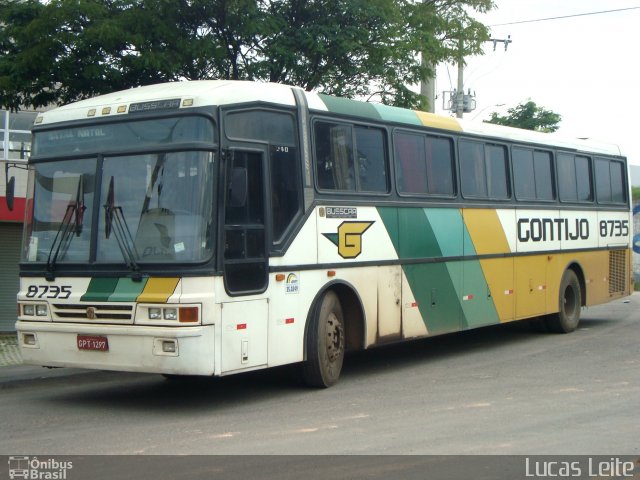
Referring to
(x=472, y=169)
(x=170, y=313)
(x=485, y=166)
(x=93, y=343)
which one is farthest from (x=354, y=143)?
(x=93, y=343)

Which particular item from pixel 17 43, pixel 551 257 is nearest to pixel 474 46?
pixel 551 257

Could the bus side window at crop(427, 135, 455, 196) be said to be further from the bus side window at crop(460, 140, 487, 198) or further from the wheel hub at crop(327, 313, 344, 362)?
the wheel hub at crop(327, 313, 344, 362)

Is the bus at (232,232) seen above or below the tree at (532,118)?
A: below

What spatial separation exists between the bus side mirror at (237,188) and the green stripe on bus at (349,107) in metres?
2.10

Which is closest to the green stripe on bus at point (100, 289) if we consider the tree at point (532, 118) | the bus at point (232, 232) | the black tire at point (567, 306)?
the bus at point (232, 232)

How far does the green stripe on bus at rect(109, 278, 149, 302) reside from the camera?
9195mm

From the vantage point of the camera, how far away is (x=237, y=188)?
948 centimetres

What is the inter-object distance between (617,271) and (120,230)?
12.1 meters

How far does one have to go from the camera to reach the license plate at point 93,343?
30.7ft

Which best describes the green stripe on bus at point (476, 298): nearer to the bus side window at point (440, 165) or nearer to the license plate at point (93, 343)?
the bus side window at point (440, 165)

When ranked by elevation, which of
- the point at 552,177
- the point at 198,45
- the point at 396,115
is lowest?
the point at 552,177

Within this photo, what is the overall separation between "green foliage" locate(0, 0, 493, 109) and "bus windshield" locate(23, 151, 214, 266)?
4757 mm

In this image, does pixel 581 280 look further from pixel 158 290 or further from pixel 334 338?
pixel 158 290

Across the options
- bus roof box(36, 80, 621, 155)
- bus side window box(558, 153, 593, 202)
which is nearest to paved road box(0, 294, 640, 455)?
bus roof box(36, 80, 621, 155)
